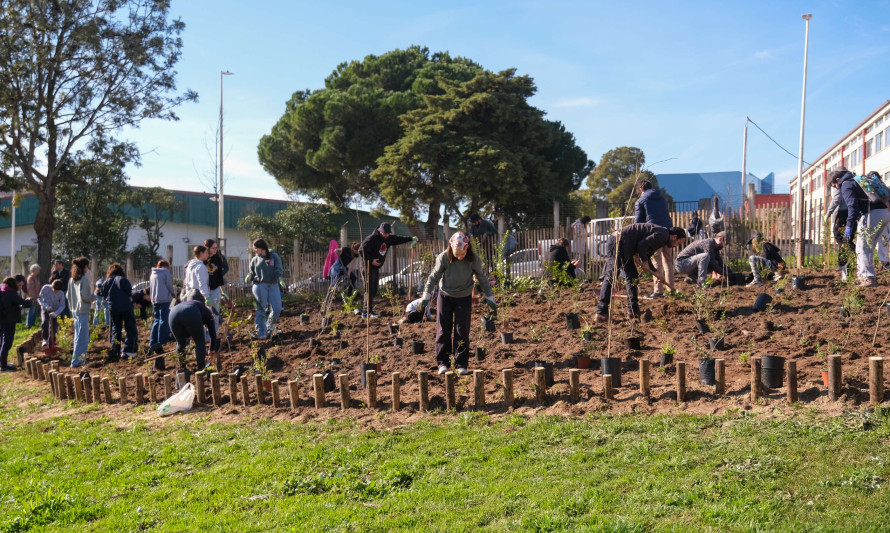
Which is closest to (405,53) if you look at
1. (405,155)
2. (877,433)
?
(405,155)

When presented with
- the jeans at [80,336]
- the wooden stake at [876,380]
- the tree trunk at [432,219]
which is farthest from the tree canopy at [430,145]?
the wooden stake at [876,380]

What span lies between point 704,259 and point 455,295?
4.81 m

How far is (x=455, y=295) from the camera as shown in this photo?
23.7ft

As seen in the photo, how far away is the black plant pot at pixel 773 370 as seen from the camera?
17.2 feet

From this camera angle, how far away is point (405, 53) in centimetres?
3206

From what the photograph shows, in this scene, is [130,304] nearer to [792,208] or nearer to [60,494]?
[60,494]

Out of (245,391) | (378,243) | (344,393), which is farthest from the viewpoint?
(378,243)

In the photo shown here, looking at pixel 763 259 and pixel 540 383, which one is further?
pixel 763 259

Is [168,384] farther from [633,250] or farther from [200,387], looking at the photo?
[633,250]

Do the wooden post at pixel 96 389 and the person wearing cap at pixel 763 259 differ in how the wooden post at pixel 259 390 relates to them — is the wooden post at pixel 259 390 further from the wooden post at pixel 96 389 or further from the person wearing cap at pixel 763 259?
the person wearing cap at pixel 763 259

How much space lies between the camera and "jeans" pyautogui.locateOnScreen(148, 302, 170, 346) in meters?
10.7

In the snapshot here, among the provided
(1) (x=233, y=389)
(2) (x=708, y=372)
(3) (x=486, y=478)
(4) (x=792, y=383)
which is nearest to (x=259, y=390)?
(1) (x=233, y=389)

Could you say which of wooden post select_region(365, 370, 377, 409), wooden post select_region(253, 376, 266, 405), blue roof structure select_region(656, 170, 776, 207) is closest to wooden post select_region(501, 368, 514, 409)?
wooden post select_region(365, 370, 377, 409)

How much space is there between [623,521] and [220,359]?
23.6 ft
